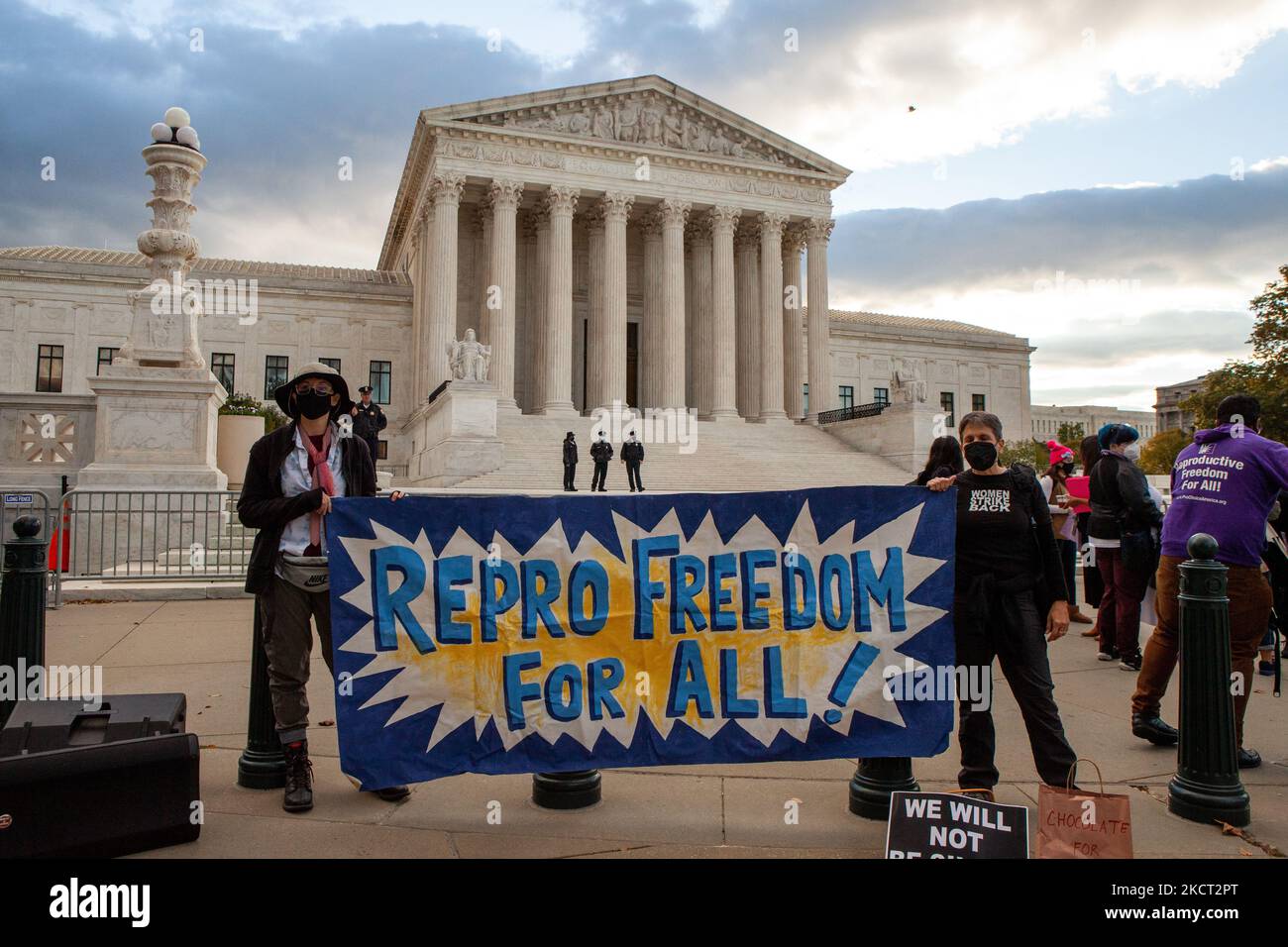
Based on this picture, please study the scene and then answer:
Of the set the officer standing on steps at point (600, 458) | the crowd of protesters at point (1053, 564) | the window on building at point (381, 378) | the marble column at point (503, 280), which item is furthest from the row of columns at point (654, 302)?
the crowd of protesters at point (1053, 564)

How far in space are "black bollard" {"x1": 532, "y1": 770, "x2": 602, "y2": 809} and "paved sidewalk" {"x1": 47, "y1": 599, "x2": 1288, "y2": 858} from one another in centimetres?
6

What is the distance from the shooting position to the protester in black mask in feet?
14.7

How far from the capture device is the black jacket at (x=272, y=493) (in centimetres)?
453

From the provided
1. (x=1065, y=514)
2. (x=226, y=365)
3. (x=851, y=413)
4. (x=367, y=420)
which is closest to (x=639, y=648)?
(x=1065, y=514)

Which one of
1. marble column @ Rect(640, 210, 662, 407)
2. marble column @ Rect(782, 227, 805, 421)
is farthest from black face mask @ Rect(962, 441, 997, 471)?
marble column @ Rect(782, 227, 805, 421)

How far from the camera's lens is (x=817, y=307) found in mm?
44250

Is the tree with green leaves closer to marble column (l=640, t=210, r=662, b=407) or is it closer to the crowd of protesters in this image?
marble column (l=640, t=210, r=662, b=407)

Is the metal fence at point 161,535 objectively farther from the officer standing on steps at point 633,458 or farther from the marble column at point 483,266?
the marble column at point 483,266

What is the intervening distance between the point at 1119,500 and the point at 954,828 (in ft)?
18.1

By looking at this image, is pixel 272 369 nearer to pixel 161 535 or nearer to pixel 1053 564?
pixel 161 535

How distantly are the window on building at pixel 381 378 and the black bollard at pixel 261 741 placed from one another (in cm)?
4370

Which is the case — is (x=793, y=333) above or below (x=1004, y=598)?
above

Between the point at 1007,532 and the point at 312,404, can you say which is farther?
the point at 312,404
